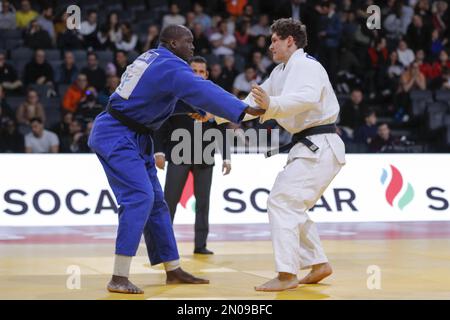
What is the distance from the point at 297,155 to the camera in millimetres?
6555

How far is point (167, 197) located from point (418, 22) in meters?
11.0

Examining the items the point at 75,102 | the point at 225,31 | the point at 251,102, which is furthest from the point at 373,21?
the point at 251,102

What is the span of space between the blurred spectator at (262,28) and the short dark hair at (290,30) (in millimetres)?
11504

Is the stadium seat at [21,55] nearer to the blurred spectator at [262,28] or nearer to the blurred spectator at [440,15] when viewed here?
the blurred spectator at [262,28]

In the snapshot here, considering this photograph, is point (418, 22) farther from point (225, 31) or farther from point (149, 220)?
point (149, 220)

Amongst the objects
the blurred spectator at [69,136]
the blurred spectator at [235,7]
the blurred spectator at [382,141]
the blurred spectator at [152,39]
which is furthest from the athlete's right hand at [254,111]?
the blurred spectator at [235,7]

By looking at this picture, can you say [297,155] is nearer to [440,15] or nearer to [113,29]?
[113,29]

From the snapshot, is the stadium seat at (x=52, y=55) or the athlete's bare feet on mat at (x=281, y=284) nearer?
the athlete's bare feet on mat at (x=281, y=284)

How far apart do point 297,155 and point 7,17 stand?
11.5 meters

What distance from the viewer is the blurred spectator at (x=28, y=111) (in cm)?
A: 1455

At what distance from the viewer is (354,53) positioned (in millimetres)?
18016

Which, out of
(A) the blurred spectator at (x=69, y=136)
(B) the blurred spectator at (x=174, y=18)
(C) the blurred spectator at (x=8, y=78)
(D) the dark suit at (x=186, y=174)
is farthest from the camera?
(B) the blurred spectator at (x=174, y=18)

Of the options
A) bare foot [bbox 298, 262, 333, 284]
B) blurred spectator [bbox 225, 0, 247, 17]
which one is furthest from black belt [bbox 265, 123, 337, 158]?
blurred spectator [bbox 225, 0, 247, 17]

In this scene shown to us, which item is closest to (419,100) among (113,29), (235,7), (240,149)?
(235,7)
